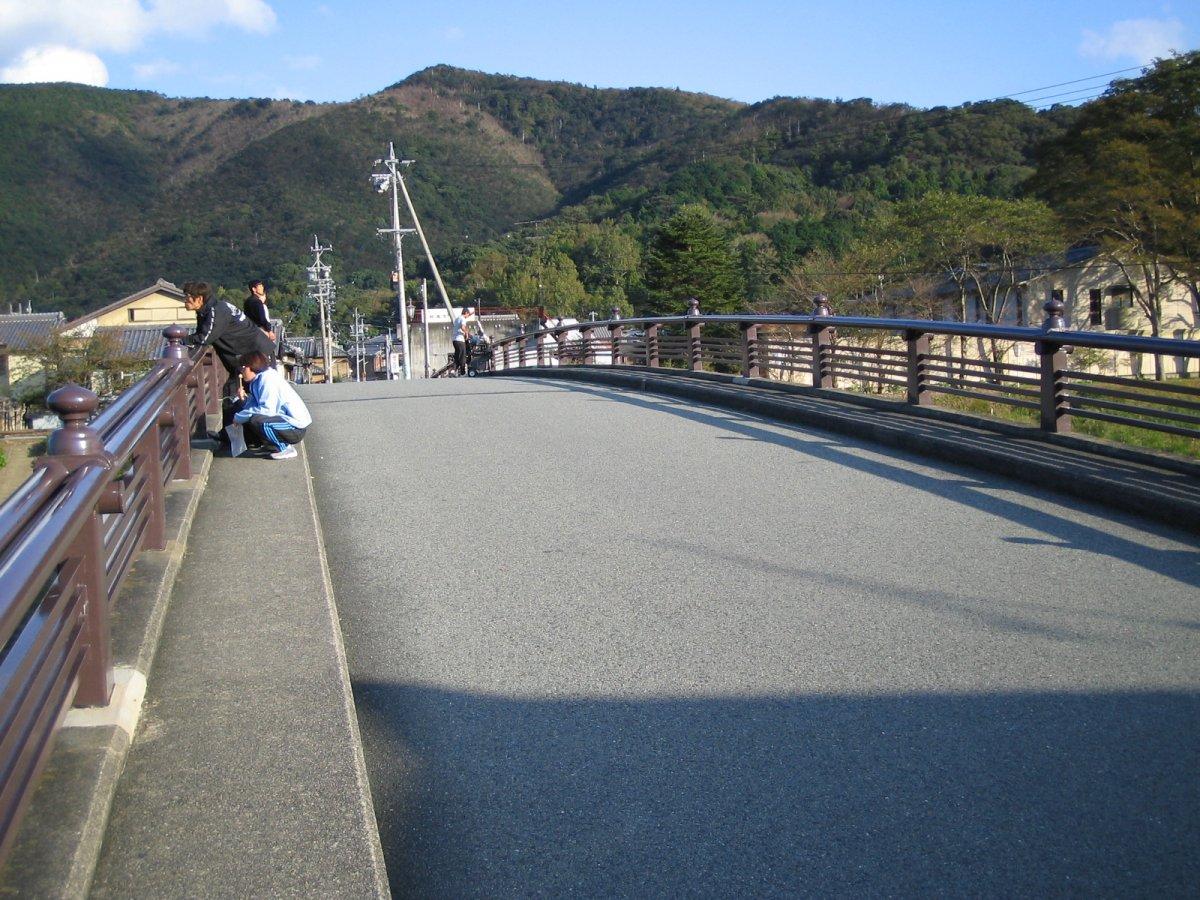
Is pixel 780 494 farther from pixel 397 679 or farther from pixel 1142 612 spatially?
pixel 397 679

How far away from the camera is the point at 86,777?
333cm

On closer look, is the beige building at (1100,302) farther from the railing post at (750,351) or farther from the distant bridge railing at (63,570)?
the distant bridge railing at (63,570)

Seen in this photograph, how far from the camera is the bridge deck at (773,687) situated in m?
3.60

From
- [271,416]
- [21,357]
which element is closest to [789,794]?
[271,416]

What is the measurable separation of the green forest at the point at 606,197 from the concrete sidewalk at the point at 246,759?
4100 cm

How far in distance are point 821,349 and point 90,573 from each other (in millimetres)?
11179

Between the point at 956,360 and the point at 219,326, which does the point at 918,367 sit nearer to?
the point at 956,360

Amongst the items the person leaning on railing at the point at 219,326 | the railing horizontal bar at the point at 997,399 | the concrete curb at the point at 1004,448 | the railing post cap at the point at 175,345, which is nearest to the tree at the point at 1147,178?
the concrete curb at the point at 1004,448

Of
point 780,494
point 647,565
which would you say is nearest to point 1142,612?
point 647,565

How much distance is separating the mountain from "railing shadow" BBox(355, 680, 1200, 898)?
8129 centimetres

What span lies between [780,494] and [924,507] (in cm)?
109

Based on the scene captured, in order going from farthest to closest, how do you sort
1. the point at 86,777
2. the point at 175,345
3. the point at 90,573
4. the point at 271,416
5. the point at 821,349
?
the point at 821,349, the point at 271,416, the point at 175,345, the point at 90,573, the point at 86,777

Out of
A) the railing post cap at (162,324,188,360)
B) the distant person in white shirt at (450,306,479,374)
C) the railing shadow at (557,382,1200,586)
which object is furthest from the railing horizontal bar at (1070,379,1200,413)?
the distant person in white shirt at (450,306,479,374)

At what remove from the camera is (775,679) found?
495 centimetres
